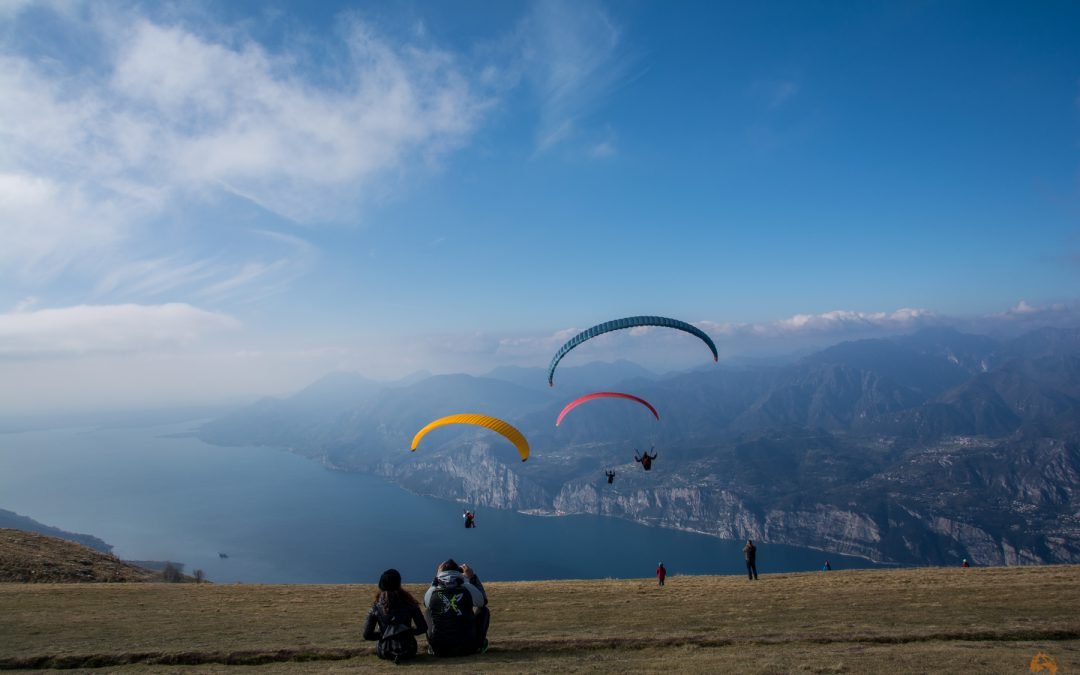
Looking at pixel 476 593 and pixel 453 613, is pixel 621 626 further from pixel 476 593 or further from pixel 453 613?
pixel 453 613

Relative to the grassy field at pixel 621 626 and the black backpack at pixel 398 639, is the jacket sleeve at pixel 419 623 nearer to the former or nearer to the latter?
the black backpack at pixel 398 639

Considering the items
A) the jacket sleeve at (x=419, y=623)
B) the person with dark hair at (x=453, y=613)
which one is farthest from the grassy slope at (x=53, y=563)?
the person with dark hair at (x=453, y=613)

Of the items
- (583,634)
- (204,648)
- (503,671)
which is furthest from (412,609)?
(204,648)

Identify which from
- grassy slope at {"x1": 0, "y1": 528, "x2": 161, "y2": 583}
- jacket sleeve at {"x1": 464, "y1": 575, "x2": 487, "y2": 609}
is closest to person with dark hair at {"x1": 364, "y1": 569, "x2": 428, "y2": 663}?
jacket sleeve at {"x1": 464, "y1": 575, "x2": 487, "y2": 609}

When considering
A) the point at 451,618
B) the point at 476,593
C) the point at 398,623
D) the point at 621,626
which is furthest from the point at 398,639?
the point at 621,626

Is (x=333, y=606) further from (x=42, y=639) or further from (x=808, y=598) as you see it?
(x=808, y=598)

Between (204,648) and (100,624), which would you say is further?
(100,624)

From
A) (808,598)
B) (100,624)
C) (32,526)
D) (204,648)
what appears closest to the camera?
(204,648)

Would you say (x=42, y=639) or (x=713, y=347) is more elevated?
(x=713, y=347)
